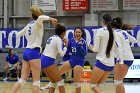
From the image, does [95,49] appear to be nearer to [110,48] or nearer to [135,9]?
[110,48]

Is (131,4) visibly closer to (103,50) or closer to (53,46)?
(53,46)

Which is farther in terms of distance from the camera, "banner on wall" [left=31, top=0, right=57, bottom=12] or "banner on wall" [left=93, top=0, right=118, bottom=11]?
"banner on wall" [left=31, top=0, right=57, bottom=12]

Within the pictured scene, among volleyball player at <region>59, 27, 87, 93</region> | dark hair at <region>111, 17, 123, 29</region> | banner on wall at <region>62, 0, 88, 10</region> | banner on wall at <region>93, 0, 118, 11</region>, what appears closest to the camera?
dark hair at <region>111, 17, 123, 29</region>

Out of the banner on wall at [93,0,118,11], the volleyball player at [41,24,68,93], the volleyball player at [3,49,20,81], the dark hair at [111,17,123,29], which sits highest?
the banner on wall at [93,0,118,11]

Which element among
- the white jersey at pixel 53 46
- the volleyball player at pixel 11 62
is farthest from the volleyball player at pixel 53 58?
the volleyball player at pixel 11 62

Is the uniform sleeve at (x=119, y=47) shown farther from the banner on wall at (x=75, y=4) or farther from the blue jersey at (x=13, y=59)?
the banner on wall at (x=75, y=4)

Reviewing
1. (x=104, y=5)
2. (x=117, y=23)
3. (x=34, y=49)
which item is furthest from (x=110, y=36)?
(x=104, y=5)

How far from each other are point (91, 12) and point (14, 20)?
481 centimetres

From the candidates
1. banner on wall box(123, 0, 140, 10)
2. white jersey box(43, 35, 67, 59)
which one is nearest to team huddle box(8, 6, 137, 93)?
white jersey box(43, 35, 67, 59)

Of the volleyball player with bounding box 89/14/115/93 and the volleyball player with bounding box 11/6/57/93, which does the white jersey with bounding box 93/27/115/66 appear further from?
the volleyball player with bounding box 11/6/57/93

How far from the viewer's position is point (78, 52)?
332 inches

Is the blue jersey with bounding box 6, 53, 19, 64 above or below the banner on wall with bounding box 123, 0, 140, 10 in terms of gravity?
below

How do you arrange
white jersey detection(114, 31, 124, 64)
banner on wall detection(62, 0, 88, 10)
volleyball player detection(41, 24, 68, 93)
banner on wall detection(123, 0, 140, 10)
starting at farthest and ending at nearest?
banner on wall detection(62, 0, 88, 10)
banner on wall detection(123, 0, 140, 10)
volleyball player detection(41, 24, 68, 93)
white jersey detection(114, 31, 124, 64)

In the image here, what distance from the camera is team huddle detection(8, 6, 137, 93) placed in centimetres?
693
